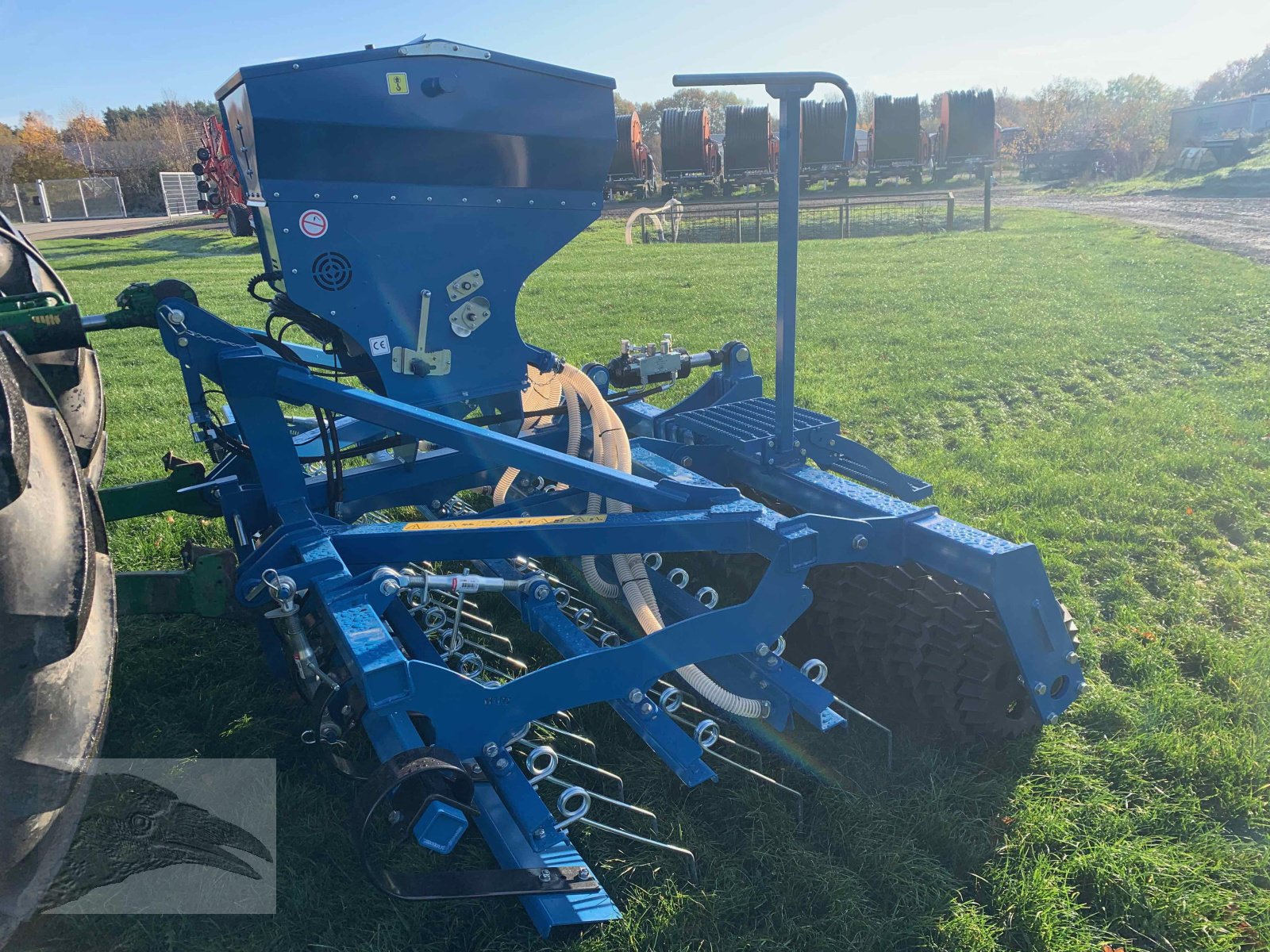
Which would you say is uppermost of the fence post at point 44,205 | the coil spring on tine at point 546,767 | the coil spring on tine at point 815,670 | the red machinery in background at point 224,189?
the fence post at point 44,205

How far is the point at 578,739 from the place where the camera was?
2898 mm

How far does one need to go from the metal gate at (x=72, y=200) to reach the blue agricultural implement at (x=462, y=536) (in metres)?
43.9

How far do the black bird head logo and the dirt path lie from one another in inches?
604

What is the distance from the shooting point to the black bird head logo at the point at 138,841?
2.49 m

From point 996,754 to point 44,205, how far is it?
150 ft

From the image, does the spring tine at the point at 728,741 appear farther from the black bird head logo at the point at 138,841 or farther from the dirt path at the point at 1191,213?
the dirt path at the point at 1191,213

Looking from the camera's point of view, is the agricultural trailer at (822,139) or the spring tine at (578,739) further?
the agricultural trailer at (822,139)

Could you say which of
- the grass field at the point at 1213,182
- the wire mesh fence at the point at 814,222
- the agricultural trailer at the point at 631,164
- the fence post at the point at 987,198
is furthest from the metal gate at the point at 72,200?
the grass field at the point at 1213,182

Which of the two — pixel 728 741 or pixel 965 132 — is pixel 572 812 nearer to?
pixel 728 741

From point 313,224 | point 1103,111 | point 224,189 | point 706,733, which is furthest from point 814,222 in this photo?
point 1103,111

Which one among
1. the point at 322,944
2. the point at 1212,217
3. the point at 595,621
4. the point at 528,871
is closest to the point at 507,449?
the point at 595,621

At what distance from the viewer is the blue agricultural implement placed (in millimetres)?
1997

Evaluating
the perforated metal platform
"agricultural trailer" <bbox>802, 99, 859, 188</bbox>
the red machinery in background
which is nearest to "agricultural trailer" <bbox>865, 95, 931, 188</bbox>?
"agricultural trailer" <bbox>802, 99, 859, 188</bbox>

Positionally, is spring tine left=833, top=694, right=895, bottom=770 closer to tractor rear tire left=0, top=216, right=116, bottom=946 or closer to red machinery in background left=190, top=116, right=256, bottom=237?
tractor rear tire left=0, top=216, right=116, bottom=946
